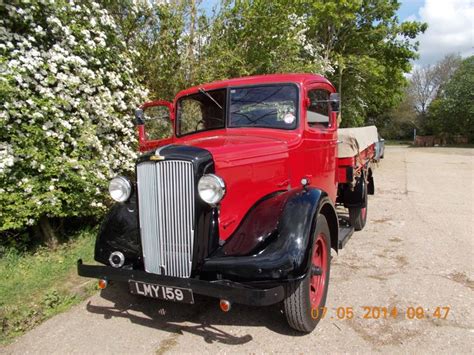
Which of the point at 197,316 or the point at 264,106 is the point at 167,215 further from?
the point at 264,106

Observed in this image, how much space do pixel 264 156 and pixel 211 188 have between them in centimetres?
80

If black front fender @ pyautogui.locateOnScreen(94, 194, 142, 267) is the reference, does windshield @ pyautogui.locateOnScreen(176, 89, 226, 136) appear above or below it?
above

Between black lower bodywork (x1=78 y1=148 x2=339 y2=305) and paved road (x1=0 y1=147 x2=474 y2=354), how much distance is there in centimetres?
57

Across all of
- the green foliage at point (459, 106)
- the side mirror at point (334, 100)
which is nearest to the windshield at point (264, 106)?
the side mirror at point (334, 100)

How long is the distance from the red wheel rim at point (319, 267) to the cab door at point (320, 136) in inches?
32.7

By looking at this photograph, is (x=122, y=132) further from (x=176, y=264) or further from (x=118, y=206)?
(x=176, y=264)

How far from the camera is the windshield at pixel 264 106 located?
380cm

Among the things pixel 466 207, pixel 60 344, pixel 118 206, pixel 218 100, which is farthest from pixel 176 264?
pixel 466 207

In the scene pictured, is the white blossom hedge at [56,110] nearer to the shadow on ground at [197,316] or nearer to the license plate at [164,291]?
the shadow on ground at [197,316]

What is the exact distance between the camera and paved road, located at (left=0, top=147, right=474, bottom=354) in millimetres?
2854

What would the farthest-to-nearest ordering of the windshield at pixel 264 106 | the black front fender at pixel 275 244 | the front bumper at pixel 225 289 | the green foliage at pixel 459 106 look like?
the green foliage at pixel 459 106 < the windshield at pixel 264 106 < the black front fender at pixel 275 244 < the front bumper at pixel 225 289

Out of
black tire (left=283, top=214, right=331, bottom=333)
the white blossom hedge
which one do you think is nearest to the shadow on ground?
black tire (left=283, top=214, right=331, bottom=333)

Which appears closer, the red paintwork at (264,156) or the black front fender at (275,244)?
the black front fender at (275,244)

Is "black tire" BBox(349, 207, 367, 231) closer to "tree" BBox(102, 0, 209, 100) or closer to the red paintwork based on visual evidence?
the red paintwork
